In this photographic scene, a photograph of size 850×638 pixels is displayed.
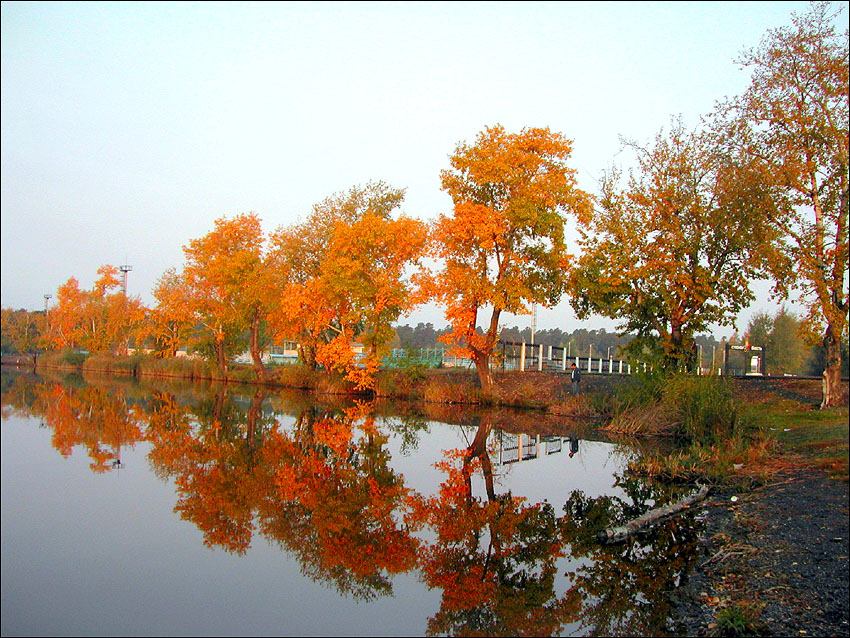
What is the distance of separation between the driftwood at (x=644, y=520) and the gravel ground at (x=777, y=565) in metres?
0.39

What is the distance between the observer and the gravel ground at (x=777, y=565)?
242 inches

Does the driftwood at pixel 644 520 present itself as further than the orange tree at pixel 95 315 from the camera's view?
No

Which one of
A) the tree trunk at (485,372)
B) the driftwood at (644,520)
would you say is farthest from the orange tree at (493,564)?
the tree trunk at (485,372)

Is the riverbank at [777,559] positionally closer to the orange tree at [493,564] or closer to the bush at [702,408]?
the orange tree at [493,564]

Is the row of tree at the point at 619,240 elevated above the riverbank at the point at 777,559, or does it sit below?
above

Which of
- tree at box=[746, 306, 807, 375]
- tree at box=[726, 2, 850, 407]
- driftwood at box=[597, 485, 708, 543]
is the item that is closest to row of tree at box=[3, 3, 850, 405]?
tree at box=[726, 2, 850, 407]

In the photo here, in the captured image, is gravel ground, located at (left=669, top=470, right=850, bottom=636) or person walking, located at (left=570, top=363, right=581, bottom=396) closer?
gravel ground, located at (left=669, top=470, right=850, bottom=636)

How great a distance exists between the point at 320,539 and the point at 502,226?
20.8 meters

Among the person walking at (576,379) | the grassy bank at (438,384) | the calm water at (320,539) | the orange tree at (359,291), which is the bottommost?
the calm water at (320,539)

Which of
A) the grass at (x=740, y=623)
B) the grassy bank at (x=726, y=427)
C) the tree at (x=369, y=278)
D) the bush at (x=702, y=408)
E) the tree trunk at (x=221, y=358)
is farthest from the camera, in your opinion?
the tree trunk at (x=221, y=358)

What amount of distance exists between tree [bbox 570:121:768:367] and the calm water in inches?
407

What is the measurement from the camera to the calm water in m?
6.38

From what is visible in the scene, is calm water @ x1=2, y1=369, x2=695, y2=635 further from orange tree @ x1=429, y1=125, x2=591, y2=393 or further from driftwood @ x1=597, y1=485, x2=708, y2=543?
orange tree @ x1=429, y1=125, x2=591, y2=393

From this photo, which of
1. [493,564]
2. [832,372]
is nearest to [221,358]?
[832,372]
